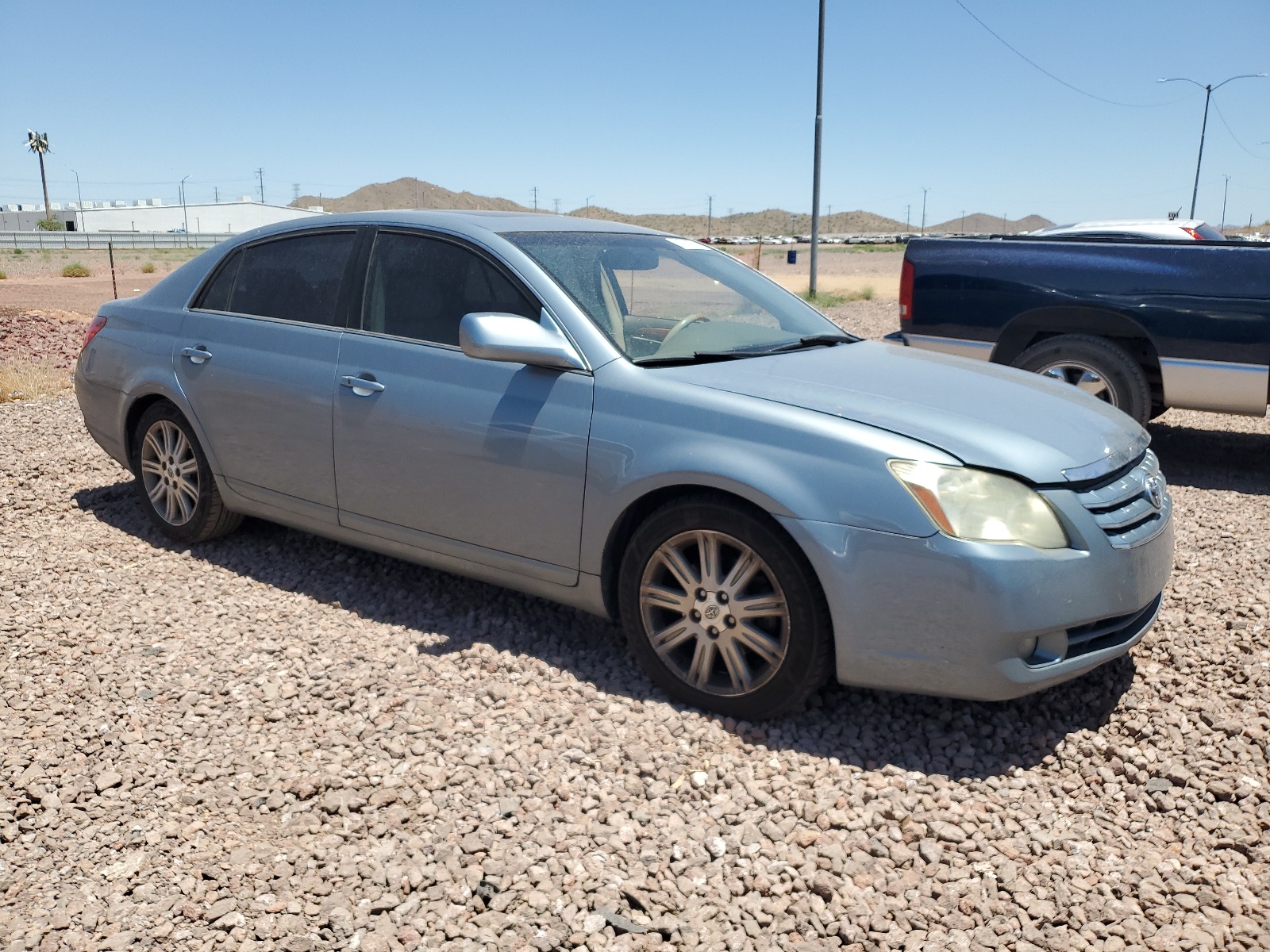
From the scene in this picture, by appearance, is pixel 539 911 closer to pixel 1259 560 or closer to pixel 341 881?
pixel 341 881

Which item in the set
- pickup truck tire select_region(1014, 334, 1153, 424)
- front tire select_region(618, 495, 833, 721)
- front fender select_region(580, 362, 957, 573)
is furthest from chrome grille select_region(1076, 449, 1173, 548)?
pickup truck tire select_region(1014, 334, 1153, 424)

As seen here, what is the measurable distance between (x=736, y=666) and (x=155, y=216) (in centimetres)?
12127

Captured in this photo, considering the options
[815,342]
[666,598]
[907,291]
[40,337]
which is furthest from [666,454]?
[40,337]

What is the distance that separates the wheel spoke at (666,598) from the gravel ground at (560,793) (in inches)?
14.2

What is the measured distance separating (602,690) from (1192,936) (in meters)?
2.00

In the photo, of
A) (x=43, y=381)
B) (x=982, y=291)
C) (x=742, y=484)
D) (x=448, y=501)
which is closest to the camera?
(x=742, y=484)

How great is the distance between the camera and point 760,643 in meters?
3.54

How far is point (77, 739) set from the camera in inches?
141

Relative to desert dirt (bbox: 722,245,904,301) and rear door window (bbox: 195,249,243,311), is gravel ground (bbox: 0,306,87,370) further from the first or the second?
desert dirt (bbox: 722,245,904,301)

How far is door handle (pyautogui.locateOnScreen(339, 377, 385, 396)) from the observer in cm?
441

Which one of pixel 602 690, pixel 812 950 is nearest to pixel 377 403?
pixel 602 690

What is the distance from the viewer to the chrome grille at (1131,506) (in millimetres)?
3385

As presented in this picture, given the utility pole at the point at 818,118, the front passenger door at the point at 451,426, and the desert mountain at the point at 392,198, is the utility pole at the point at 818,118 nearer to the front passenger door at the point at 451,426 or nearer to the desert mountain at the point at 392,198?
the front passenger door at the point at 451,426

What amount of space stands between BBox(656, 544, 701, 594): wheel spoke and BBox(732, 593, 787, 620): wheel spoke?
0.17 m
